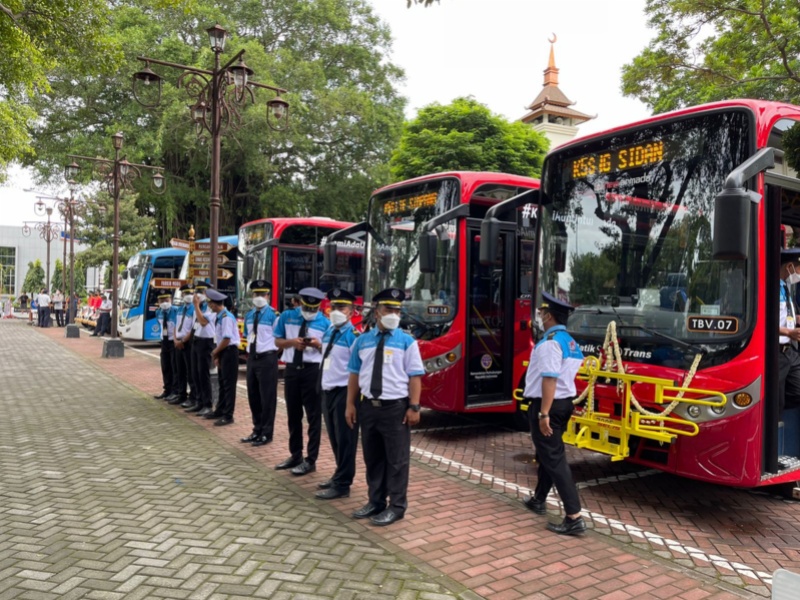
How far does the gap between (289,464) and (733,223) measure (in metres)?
4.63

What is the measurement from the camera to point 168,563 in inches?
168

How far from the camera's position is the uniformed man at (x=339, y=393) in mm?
5762

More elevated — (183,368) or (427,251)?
(427,251)

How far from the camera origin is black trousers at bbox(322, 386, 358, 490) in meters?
5.75

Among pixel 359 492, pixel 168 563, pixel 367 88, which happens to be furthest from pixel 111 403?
pixel 367 88

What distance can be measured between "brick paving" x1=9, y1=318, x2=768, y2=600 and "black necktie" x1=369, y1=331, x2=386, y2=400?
1.04m

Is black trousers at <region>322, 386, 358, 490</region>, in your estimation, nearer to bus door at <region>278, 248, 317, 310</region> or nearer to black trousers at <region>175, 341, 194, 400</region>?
black trousers at <region>175, 341, 194, 400</region>

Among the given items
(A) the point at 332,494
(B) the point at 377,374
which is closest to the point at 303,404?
(A) the point at 332,494

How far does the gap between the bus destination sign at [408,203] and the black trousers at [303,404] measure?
10.2 ft

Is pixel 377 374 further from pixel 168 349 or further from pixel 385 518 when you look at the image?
pixel 168 349

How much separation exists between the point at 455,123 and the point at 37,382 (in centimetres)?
1904

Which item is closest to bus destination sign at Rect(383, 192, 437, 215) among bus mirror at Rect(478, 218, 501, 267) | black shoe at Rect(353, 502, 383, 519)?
bus mirror at Rect(478, 218, 501, 267)

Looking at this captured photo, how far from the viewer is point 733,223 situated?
4.39 m

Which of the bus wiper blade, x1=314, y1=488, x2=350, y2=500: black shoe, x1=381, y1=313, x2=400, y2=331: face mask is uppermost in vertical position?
x1=381, y1=313, x2=400, y2=331: face mask
